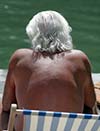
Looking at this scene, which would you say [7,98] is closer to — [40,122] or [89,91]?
[89,91]

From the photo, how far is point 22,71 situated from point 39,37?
0.65 ft

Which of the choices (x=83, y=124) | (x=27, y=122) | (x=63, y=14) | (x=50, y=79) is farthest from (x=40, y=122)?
(x=63, y=14)

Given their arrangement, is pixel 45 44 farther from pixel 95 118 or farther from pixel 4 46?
pixel 4 46

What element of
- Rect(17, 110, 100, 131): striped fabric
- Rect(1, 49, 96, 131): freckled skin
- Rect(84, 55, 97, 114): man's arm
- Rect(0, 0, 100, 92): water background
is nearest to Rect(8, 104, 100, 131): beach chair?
Rect(17, 110, 100, 131): striped fabric

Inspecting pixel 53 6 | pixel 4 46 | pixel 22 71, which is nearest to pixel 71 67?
pixel 22 71

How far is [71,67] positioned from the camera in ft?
8.45

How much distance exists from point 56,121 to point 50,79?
1.06ft

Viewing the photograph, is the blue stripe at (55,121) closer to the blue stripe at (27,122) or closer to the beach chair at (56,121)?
the beach chair at (56,121)

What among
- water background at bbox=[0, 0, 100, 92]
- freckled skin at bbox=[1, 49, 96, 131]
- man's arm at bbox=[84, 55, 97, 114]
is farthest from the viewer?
water background at bbox=[0, 0, 100, 92]

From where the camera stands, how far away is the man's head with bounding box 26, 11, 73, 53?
8.42ft

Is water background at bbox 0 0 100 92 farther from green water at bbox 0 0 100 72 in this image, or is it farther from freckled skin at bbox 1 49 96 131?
freckled skin at bbox 1 49 96 131

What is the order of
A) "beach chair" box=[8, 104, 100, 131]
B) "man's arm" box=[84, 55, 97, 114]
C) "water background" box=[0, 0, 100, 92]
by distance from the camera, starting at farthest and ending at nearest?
"water background" box=[0, 0, 100, 92] → "man's arm" box=[84, 55, 97, 114] → "beach chair" box=[8, 104, 100, 131]

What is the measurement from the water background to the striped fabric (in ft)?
11.2

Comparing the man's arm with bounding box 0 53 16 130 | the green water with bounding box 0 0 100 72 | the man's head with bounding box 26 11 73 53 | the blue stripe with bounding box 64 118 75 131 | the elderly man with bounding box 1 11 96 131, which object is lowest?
the green water with bounding box 0 0 100 72
